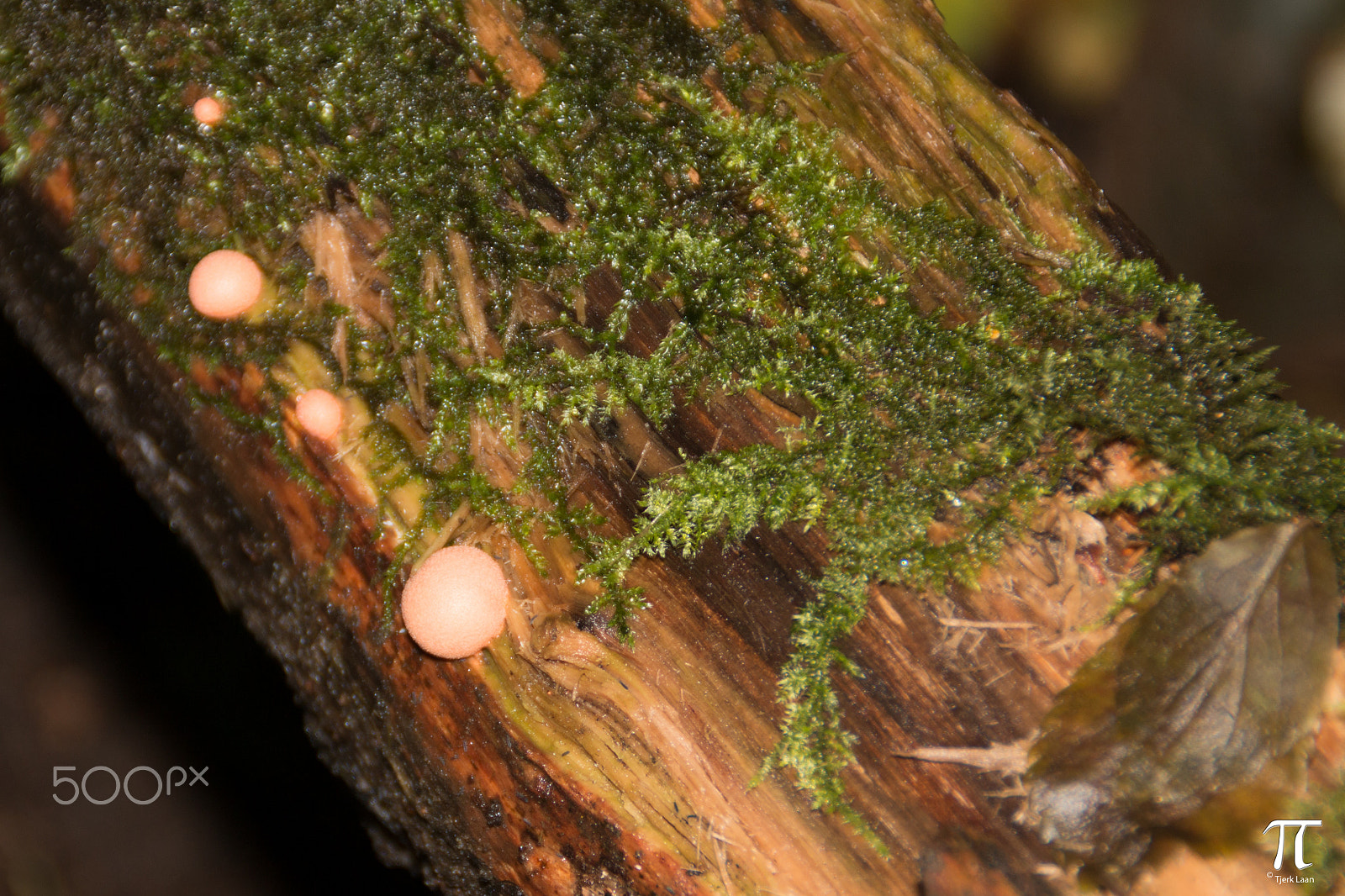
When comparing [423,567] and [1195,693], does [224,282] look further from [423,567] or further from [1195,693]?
[1195,693]

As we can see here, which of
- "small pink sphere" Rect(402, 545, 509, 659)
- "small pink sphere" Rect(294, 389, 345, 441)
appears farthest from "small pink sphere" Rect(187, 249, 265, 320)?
"small pink sphere" Rect(402, 545, 509, 659)

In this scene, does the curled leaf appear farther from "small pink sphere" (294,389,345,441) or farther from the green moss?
"small pink sphere" (294,389,345,441)

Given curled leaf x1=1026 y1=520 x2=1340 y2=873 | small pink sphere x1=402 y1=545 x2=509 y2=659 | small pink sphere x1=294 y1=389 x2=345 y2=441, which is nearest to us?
curled leaf x1=1026 y1=520 x2=1340 y2=873

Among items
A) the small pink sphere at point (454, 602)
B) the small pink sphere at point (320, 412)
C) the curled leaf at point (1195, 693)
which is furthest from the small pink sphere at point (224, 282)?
the curled leaf at point (1195, 693)

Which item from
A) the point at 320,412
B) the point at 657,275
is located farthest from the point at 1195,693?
the point at 320,412

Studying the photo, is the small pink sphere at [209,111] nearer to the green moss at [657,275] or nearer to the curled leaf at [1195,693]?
the green moss at [657,275]

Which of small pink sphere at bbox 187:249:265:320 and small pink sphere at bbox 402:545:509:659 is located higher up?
small pink sphere at bbox 187:249:265:320

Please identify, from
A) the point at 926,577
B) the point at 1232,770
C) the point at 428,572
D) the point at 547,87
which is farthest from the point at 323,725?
the point at 1232,770

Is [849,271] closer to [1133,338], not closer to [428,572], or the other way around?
[1133,338]
